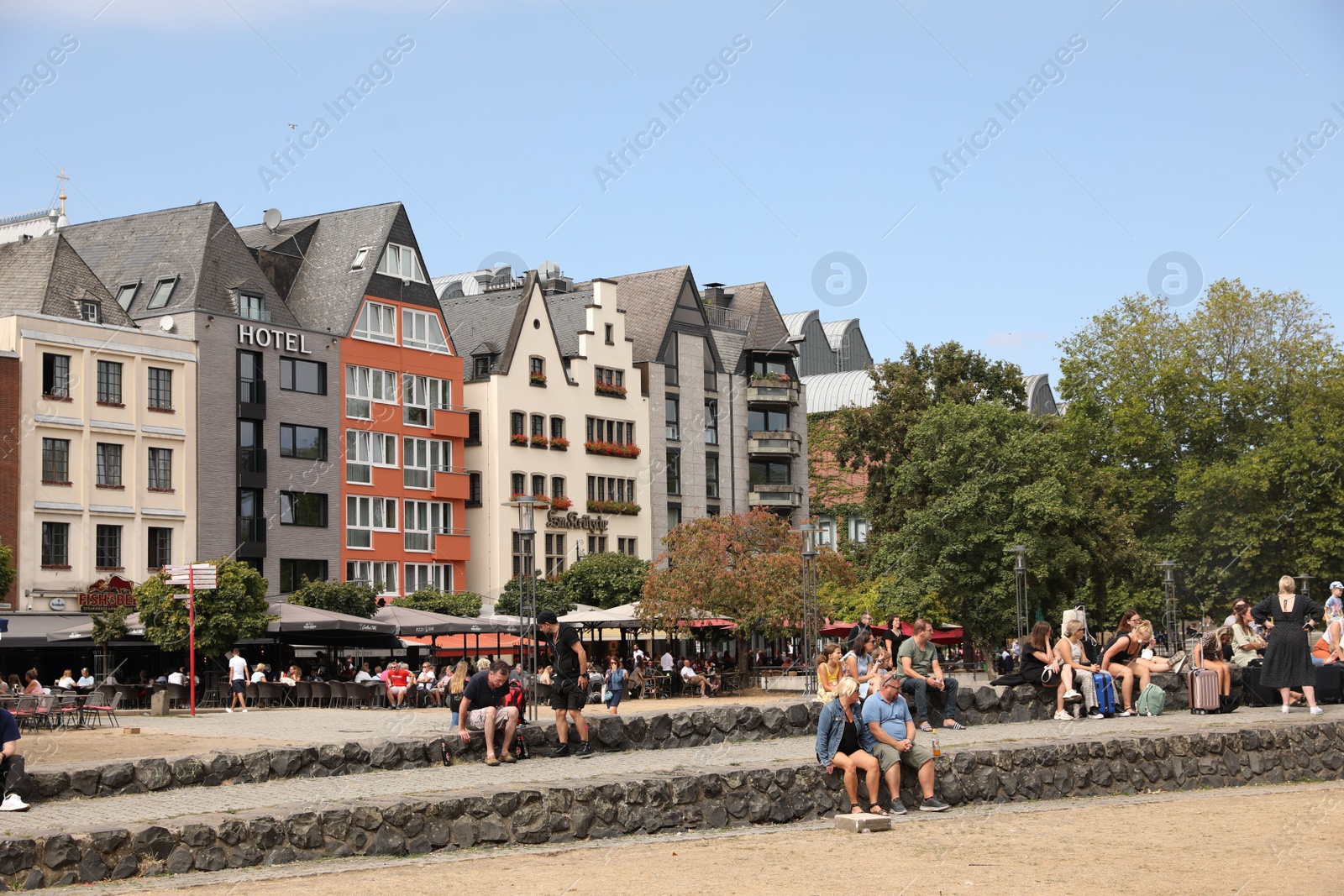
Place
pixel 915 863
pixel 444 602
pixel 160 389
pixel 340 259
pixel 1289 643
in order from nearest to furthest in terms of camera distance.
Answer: pixel 915 863, pixel 1289 643, pixel 160 389, pixel 444 602, pixel 340 259

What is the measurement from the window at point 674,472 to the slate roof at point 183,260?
81.4 ft

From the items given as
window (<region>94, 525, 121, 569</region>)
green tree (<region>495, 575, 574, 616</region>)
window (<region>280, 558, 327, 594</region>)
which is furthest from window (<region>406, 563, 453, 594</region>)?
window (<region>94, 525, 121, 569</region>)

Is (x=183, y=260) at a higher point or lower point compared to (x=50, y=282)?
higher

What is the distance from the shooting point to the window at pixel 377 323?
2630 inches

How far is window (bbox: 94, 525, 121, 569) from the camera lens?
5581cm

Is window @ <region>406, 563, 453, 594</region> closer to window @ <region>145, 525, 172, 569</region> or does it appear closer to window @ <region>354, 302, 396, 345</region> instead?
window @ <region>354, 302, 396, 345</region>

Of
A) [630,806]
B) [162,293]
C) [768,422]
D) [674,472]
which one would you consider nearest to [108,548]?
[162,293]

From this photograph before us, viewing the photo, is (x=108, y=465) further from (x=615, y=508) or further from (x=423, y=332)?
(x=615, y=508)

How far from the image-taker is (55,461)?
54531 mm

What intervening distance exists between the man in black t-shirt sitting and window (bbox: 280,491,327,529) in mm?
42867

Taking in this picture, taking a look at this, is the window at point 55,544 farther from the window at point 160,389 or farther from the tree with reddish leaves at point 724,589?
the tree with reddish leaves at point 724,589

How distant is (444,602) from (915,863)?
170 ft

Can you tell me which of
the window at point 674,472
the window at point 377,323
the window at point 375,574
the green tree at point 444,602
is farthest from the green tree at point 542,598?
the window at point 674,472

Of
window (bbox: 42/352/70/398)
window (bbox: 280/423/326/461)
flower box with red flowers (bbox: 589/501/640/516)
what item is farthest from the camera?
flower box with red flowers (bbox: 589/501/640/516)
